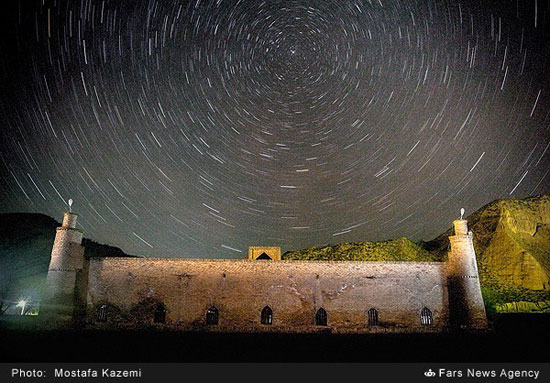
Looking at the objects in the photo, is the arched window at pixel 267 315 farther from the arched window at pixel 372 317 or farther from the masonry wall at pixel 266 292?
the arched window at pixel 372 317

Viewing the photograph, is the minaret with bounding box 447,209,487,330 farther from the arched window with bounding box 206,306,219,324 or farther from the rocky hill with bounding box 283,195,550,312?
the arched window with bounding box 206,306,219,324

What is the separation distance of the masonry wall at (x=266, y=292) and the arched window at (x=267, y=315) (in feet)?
0.74

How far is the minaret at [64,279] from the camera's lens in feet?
76.7

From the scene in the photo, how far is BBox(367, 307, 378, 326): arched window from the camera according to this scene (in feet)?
83.7

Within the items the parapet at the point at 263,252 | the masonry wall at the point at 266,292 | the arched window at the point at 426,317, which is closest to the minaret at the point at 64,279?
the masonry wall at the point at 266,292

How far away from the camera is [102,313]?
81.1 feet

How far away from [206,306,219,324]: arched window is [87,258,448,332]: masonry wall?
259mm

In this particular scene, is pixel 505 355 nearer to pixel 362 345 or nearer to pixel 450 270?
pixel 362 345

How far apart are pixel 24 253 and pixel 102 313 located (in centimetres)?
3622

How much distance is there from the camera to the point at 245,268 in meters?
25.9

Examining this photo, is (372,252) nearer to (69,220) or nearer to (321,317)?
(321,317)
